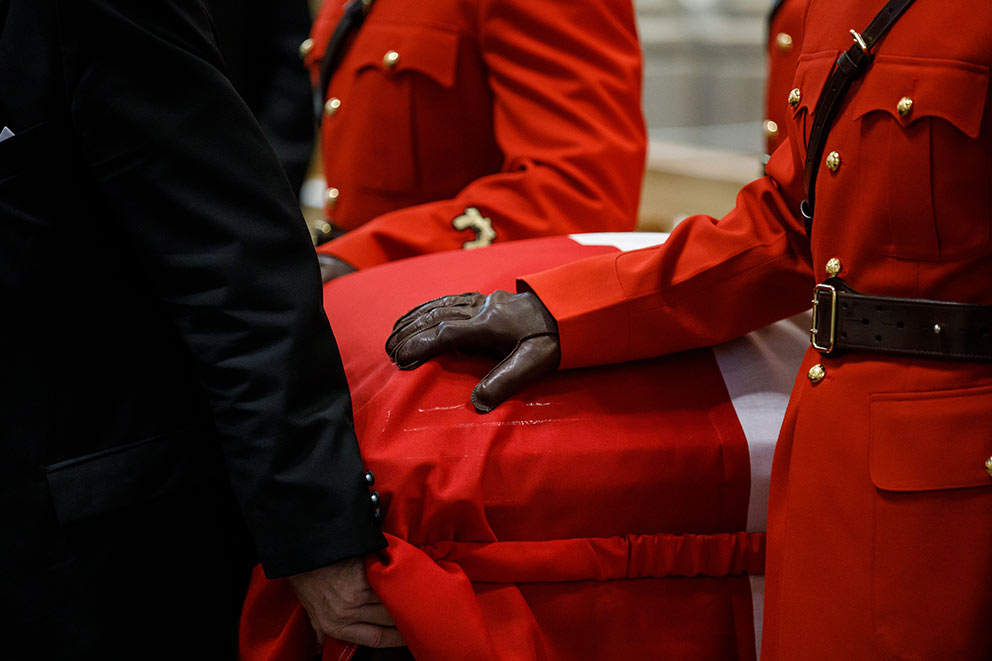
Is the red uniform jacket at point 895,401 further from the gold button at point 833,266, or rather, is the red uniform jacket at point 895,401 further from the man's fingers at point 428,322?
the man's fingers at point 428,322

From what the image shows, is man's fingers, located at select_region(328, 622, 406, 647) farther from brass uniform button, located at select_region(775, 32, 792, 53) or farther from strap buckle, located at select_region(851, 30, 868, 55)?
brass uniform button, located at select_region(775, 32, 792, 53)

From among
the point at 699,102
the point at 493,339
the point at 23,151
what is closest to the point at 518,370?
the point at 493,339

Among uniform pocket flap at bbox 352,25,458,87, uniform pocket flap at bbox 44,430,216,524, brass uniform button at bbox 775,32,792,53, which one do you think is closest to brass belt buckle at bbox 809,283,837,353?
uniform pocket flap at bbox 44,430,216,524

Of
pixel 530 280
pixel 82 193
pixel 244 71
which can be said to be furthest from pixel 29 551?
pixel 244 71

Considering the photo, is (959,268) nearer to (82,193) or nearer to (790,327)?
(790,327)

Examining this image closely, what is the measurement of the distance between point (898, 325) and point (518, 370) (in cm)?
38

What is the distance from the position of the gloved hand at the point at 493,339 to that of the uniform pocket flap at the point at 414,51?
0.65 metres

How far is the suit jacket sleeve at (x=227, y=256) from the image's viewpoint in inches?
37.1

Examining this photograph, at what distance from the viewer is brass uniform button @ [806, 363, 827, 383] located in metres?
0.98

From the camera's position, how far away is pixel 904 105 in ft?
2.86

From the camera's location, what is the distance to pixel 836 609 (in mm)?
950

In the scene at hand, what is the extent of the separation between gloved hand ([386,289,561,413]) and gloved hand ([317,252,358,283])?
0.44 meters

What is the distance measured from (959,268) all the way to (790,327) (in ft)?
1.28

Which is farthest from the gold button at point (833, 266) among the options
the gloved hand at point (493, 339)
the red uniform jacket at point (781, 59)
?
the red uniform jacket at point (781, 59)
